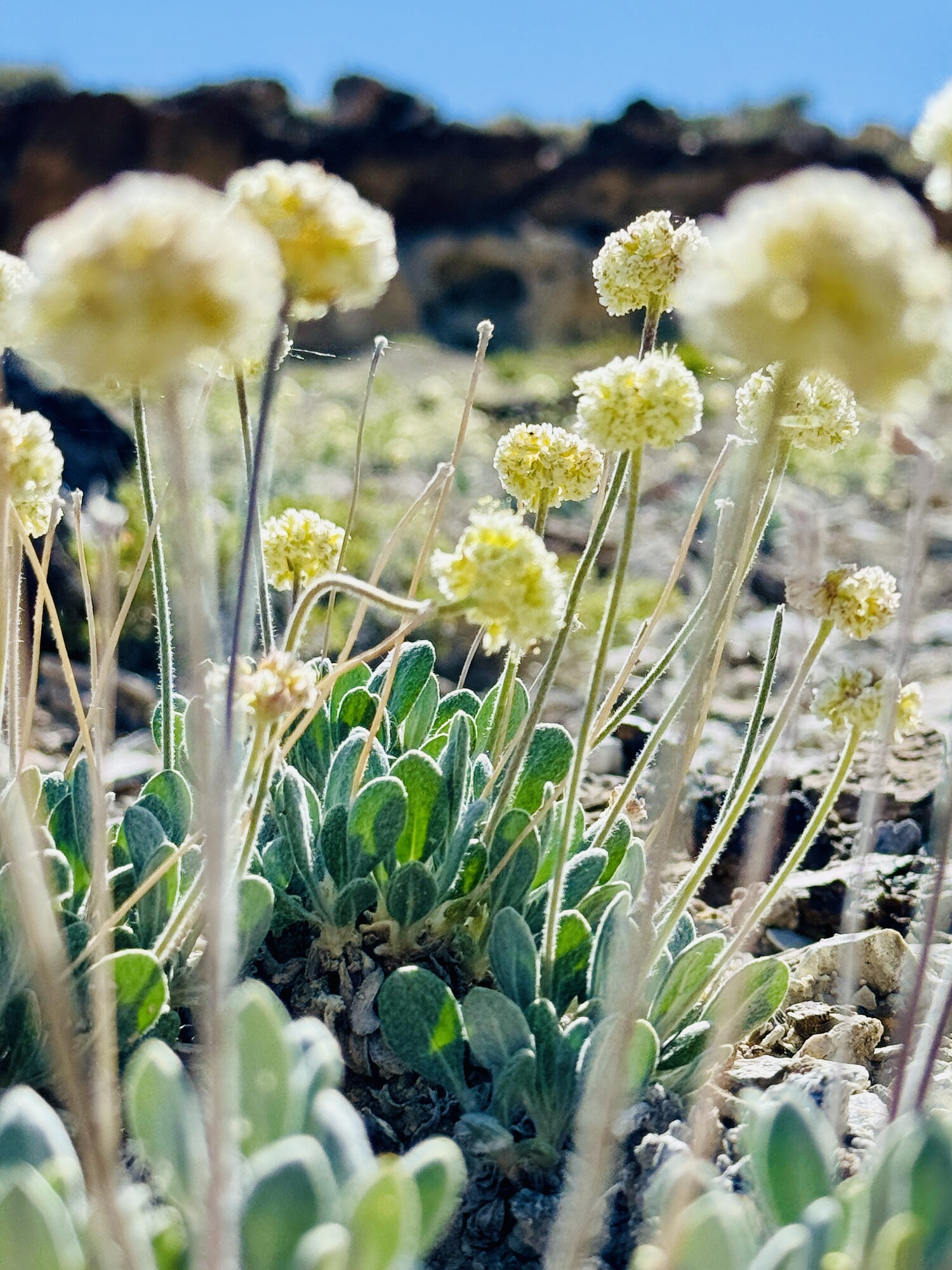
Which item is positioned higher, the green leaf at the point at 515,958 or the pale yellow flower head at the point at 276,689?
the pale yellow flower head at the point at 276,689

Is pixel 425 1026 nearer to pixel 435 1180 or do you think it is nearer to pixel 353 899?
pixel 353 899

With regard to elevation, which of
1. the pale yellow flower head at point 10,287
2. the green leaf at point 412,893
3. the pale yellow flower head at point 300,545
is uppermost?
the pale yellow flower head at point 10,287

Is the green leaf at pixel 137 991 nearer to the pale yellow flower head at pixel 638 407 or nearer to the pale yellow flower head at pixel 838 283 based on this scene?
the pale yellow flower head at pixel 638 407

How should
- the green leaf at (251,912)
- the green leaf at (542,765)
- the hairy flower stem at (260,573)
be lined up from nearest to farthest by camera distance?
1. the green leaf at (251,912)
2. the hairy flower stem at (260,573)
3. the green leaf at (542,765)

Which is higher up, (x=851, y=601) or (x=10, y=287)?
(x=10, y=287)

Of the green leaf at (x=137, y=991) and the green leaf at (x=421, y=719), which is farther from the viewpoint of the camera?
the green leaf at (x=421, y=719)

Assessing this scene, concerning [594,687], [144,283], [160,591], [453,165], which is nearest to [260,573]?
[160,591]

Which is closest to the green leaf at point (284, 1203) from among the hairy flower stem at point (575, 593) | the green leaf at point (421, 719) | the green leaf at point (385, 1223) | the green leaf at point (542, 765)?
the green leaf at point (385, 1223)
